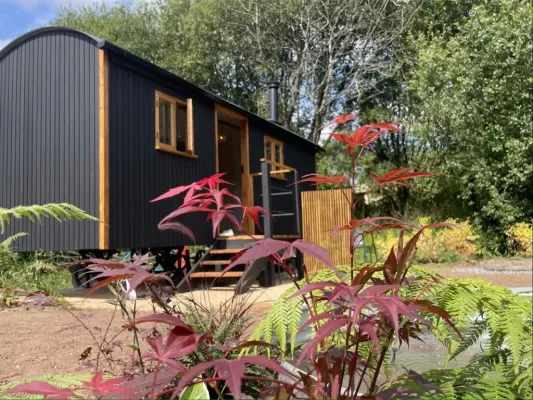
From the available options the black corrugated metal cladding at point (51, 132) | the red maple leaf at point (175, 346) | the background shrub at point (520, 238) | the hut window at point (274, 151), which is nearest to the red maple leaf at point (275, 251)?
Answer: the red maple leaf at point (175, 346)

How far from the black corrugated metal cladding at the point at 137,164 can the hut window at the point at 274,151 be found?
314 cm

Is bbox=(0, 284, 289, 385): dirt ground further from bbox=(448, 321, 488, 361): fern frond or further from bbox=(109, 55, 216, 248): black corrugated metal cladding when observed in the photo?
Result: bbox=(109, 55, 216, 248): black corrugated metal cladding

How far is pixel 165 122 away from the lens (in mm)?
7133

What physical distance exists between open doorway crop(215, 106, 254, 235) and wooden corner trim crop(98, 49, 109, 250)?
9.52 ft

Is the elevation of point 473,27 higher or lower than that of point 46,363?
higher

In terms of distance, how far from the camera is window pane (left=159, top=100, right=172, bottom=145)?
7.02 metres

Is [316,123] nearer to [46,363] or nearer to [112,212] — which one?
[112,212]

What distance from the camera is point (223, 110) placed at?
859cm

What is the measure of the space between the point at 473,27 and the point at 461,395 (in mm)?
13233

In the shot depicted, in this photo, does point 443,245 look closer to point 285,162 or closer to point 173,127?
point 285,162

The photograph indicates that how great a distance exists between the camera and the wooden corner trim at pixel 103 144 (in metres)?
5.81

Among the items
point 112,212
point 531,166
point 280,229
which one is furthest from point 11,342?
point 531,166

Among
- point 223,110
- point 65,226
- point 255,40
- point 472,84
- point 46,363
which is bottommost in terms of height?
point 46,363

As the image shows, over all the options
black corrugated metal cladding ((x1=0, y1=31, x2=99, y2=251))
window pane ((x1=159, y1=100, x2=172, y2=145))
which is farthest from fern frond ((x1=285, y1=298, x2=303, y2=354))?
window pane ((x1=159, y1=100, x2=172, y2=145))
